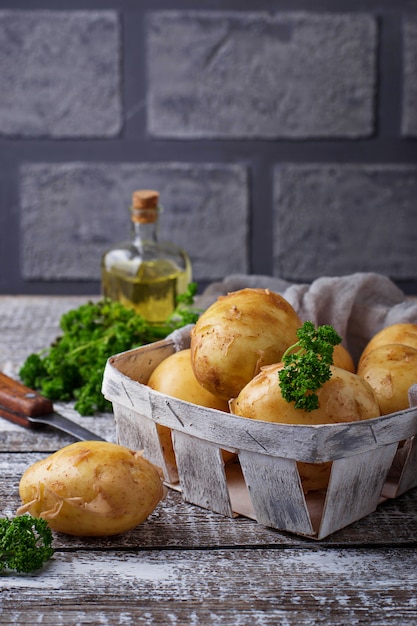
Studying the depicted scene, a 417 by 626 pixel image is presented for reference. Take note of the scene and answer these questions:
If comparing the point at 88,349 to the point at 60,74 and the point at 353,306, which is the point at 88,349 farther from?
the point at 60,74

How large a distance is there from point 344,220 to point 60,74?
818mm

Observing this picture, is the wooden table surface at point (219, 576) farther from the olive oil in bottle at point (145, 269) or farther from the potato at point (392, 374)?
the olive oil in bottle at point (145, 269)

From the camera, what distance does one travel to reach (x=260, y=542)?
0.76 meters

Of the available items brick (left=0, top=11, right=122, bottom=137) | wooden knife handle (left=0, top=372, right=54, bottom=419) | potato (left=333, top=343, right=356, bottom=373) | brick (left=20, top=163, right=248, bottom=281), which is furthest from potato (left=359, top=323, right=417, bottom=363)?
brick (left=0, top=11, right=122, bottom=137)

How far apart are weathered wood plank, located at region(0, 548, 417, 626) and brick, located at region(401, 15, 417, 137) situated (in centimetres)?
157

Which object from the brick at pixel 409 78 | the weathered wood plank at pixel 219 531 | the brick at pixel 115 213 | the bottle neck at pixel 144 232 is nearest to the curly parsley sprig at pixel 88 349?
the bottle neck at pixel 144 232

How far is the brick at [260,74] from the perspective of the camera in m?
2.10

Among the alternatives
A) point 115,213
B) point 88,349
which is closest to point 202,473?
point 88,349

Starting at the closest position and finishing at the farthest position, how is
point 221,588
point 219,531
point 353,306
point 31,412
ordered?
point 221,588, point 219,531, point 31,412, point 353,306

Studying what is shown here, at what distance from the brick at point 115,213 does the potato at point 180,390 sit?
132 centimetres

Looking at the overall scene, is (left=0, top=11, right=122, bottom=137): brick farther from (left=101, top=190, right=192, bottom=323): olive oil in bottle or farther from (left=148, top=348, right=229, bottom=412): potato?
(left=148, top=348, right=229, bottom=412): potato

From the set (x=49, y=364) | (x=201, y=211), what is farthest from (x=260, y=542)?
(x=201, y=211)

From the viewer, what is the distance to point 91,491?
75 cm

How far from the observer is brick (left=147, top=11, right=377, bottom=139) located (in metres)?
2.10
